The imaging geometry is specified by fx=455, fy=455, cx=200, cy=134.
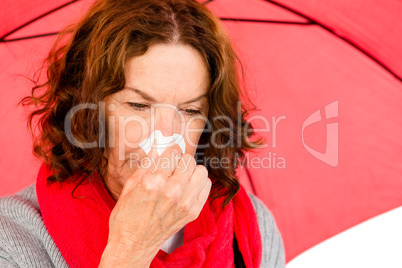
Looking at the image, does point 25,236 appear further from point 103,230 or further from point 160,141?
point 160,141

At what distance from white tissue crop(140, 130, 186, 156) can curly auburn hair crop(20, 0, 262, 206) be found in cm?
24

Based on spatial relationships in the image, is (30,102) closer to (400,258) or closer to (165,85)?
(165,85)

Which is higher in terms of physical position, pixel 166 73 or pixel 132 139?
pixel 166 73

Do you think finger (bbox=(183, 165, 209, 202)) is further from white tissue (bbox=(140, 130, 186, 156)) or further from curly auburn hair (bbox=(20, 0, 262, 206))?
curly auburn hair (bbox=(20, 0, 262, 206))

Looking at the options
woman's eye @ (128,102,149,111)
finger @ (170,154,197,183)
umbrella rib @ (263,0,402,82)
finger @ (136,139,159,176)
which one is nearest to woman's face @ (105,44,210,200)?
woman's eye @ (128,102,149,111)

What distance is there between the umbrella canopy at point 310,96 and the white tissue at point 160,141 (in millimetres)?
Answer: 765

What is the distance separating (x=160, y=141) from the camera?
1.71m

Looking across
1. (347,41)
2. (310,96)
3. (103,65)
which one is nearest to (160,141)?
(103,65)

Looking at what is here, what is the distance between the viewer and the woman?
5.17 feet

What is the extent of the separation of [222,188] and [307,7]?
96cm

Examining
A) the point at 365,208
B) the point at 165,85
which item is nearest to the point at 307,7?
the point at 165,85

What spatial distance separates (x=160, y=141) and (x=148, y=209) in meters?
0.33

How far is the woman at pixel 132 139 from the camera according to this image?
62.1 inches

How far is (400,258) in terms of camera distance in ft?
12.1
